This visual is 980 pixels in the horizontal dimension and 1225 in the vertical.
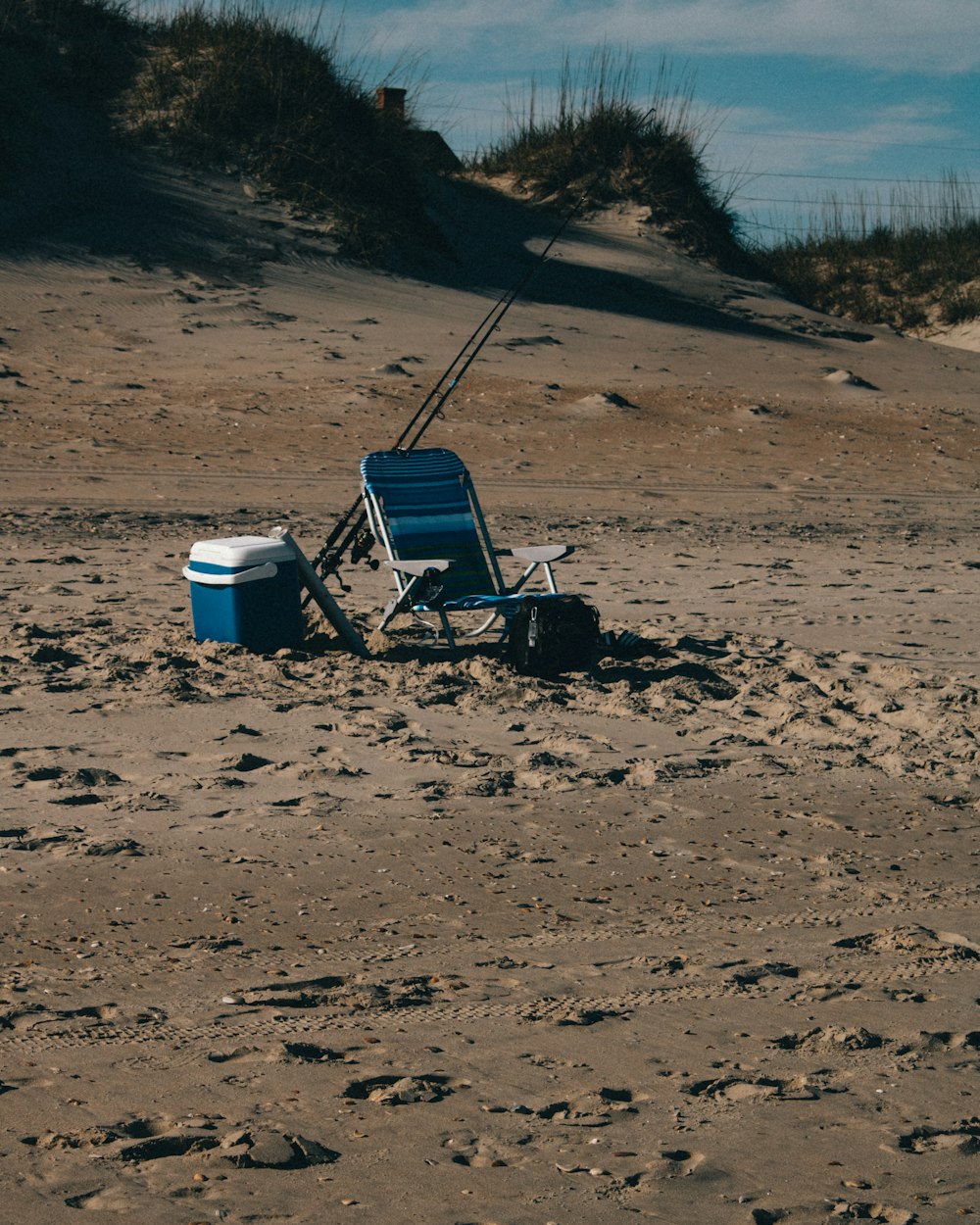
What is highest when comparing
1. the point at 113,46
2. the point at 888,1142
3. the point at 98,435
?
the point at 113,46

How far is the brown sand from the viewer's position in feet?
9.63

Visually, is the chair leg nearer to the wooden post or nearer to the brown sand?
the brown sand

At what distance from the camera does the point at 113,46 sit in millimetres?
22281

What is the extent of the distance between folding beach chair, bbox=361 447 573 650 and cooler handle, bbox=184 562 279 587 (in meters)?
0.65

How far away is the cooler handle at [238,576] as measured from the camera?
6.78 m

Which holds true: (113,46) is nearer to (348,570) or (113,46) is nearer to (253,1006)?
(348,570)

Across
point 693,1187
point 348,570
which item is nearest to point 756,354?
point 348,570

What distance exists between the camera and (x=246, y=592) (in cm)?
685

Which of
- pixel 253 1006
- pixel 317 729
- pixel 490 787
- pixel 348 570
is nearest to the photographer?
pixel 253 1006

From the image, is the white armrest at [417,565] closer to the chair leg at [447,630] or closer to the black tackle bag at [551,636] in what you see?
the chair leg at [447,630]

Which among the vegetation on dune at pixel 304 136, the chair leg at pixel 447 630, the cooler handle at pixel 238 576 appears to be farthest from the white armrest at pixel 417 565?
the vegetation on dune at pixel 304 136

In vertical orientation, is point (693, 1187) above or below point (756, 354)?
below

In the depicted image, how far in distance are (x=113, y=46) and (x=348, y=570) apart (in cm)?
1598

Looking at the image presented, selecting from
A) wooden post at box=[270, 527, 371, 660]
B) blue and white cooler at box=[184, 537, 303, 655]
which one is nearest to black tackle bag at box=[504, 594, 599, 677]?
wooden post at box=[270, 527, 371, 660]
